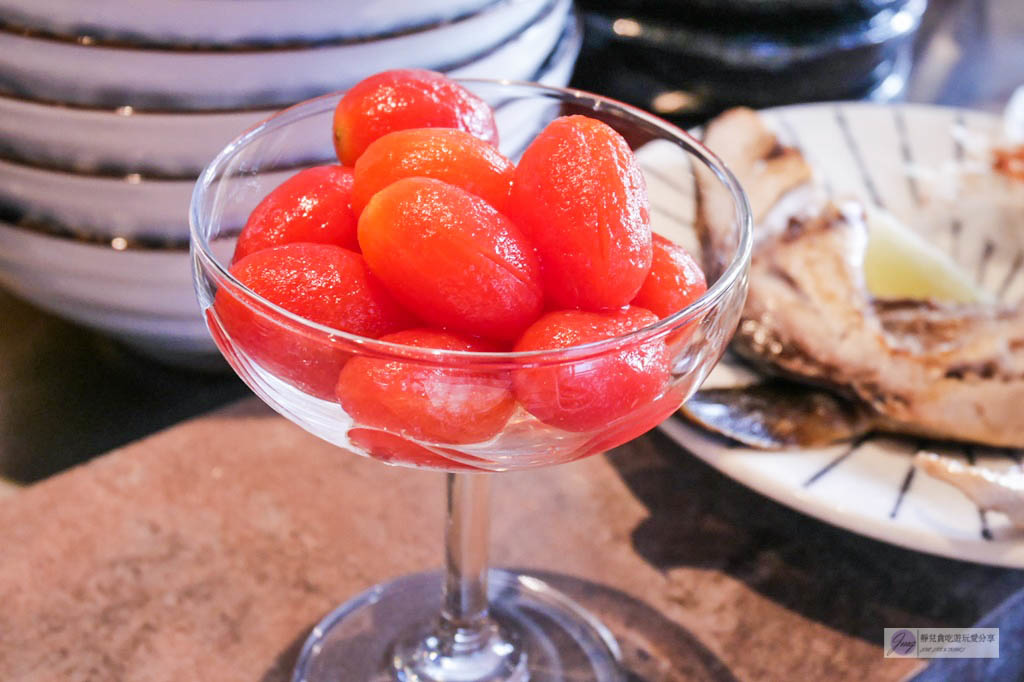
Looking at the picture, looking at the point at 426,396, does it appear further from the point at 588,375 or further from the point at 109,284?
the point at 109,284

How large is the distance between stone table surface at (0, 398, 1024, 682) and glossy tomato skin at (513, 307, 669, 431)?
0.81 ft

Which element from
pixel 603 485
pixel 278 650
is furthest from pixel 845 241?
pixel 278 650

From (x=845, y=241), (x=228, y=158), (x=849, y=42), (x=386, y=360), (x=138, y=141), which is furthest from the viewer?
(x=849, y=42)

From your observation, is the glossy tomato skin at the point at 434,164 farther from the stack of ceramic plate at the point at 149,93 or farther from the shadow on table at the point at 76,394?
the shadow on table at the point at 76,394

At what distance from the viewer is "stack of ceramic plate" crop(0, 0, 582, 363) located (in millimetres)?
612

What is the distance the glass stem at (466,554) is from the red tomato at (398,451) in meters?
0.09

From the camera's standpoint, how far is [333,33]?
2.09ft

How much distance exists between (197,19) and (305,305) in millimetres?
274

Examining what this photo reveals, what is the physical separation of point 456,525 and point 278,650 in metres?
0.14

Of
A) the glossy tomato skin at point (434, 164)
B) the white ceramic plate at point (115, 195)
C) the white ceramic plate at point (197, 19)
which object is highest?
the white ceramic plate at point (197, 19)

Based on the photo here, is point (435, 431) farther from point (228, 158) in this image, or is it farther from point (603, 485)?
point (603, 485)

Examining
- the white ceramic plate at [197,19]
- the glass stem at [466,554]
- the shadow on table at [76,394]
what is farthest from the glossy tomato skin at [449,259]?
the shadow on table at [76,394]

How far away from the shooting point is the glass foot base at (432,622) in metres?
0.60

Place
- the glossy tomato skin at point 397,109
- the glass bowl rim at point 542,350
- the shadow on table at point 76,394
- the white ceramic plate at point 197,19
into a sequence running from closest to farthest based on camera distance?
the glass bowl rim at point 542,350 < the glossy tomato skin at point 397,109 < the white ceramic plate at point 197,19 < the shadow on table at point 76,394
